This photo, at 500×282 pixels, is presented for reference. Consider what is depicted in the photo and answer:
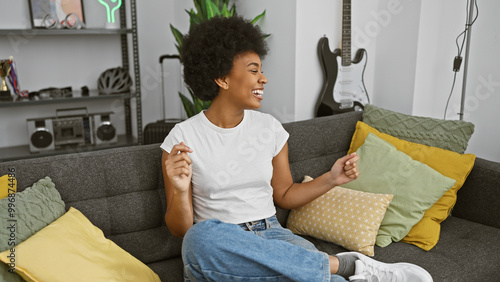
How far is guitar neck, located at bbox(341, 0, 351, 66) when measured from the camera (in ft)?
8.14

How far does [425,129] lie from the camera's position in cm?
196

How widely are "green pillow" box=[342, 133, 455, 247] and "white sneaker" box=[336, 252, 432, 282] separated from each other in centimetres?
24

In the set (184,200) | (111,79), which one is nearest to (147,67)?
(111,79)

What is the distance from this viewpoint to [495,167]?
1.80 metres

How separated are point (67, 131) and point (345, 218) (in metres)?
2.28

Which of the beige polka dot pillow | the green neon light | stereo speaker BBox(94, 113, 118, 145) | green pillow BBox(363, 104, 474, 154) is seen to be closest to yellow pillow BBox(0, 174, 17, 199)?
the beige polka dot pillow

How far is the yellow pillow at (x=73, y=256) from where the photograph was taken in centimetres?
115

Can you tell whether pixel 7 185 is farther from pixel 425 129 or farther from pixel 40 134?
pixel 40 134

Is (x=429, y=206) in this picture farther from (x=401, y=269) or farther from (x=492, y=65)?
(x=492, y=65)

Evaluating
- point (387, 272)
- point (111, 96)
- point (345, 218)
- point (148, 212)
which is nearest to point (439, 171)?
point (345, 218)

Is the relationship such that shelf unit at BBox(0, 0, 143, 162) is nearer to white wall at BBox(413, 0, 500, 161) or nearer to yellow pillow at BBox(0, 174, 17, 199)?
yellow pillow at BBox(0, 174, 17, 199)

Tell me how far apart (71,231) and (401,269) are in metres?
1.00

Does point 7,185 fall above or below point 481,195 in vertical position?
above

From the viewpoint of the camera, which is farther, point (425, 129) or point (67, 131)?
point (67, 131)
